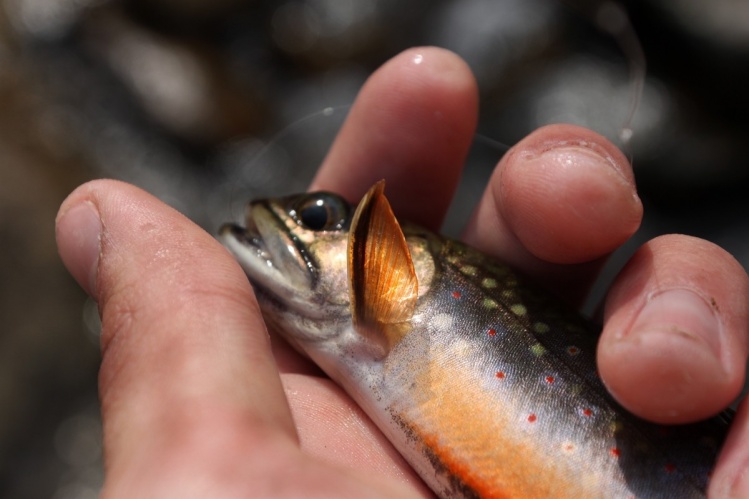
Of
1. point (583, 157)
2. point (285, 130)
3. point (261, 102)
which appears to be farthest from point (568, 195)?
point (261, 102)

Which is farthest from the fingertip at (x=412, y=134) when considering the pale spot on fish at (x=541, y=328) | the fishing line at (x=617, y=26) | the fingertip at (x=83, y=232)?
the fishing line at (x=617, y=26)

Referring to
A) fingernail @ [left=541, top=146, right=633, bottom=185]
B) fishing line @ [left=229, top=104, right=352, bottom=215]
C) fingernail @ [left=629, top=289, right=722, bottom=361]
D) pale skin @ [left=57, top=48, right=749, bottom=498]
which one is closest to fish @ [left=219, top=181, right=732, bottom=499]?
pale skin @ [left=57, top=48, right=749, bottom=498]

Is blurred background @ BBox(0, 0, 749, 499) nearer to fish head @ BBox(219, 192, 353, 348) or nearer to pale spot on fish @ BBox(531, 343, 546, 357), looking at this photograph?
fish head @ BBox(219, 192, 353, 348)

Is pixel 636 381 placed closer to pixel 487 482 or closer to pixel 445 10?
pixel 487 482

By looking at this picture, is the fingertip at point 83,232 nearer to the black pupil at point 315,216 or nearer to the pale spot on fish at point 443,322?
the black pupil at point 315,216

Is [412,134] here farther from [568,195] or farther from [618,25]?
[618,25]

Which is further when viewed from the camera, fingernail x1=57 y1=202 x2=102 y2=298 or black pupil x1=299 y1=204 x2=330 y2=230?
black pupil x1=299 y1=204 x2=330 y2=230
